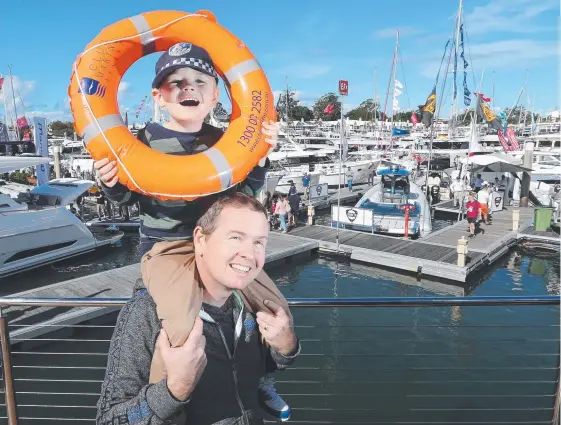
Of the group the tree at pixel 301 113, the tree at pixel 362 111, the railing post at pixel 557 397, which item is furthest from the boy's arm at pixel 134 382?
the tree at pixel 362 111

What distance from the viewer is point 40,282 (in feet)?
37.4

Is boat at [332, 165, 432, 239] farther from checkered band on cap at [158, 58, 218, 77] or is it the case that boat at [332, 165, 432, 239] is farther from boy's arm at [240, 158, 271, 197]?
checkered band on cap at [158, 58, 218, 77]

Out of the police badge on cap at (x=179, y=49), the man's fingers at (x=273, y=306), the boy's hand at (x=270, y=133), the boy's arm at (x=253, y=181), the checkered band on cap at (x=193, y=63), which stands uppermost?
the police badge on cap at (x=179, y=49)

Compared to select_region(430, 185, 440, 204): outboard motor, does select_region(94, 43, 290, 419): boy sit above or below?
above

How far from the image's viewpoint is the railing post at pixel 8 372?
7.24ft

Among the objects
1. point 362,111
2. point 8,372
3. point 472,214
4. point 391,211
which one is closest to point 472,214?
point 472,214

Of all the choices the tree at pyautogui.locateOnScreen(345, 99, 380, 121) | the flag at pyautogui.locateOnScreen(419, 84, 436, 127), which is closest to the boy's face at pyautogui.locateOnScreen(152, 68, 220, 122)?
the flag at pyautogui.locateOnScreen(419, 84, 436, 127)

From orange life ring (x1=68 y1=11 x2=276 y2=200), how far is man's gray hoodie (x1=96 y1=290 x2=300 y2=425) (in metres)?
0.51

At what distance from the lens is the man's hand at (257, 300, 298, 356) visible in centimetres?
155

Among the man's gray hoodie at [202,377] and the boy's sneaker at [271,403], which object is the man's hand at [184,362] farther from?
the boy's sneaker at [271,403]

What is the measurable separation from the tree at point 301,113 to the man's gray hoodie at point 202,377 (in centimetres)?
8525

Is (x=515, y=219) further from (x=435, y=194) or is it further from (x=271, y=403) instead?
(x=271, y=403)

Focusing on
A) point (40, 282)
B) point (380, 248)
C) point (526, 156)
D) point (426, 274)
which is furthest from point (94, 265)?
point (526, 156)

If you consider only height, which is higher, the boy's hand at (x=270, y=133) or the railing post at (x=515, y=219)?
the boy's hand at (x=270, y=133)
